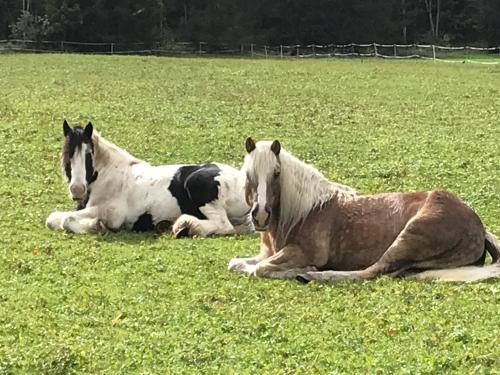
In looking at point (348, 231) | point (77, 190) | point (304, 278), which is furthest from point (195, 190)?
point (304, 278)

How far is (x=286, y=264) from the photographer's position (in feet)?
24.6

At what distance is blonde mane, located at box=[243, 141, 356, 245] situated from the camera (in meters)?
7.50

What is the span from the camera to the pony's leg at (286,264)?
24.4 ft

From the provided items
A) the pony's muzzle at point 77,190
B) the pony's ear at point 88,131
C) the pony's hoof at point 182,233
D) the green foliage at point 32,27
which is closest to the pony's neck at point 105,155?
the pony's ear at point 88,131

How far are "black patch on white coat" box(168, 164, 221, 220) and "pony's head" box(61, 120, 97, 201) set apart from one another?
103 cm

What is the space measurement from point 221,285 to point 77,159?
317 cm

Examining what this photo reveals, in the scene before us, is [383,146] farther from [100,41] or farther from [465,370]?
[100,41]

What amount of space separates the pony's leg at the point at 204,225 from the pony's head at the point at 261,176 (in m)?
2.27

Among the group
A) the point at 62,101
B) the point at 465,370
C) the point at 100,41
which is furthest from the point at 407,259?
the point at 100,41

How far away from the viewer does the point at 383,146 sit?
633 inches

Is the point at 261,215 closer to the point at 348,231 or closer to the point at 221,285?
the point at 221,285

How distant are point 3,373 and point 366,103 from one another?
2030 cm

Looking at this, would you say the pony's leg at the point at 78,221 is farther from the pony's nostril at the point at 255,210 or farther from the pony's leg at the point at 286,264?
the pony's nostril at the point at 255,210

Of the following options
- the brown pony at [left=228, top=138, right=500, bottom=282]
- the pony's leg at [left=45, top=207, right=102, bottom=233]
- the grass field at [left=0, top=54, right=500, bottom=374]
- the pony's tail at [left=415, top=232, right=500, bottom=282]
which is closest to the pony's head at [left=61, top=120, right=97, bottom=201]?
the pony's leg at [left=45, top=207, right=102, bottom=233]
